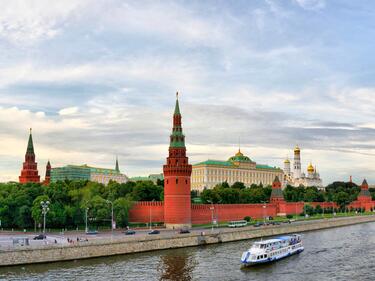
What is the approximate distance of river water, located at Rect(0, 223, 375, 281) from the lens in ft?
170

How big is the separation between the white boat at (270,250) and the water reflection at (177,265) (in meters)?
6.33

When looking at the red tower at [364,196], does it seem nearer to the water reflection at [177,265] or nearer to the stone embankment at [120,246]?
the stone embankment at [120,246]

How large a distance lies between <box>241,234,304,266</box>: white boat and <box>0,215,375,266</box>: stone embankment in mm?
13007

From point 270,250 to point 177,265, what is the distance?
41.2 feet

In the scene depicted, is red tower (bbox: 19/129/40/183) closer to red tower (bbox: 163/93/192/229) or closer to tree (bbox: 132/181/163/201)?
tree (bbox: 132/181/163/201)

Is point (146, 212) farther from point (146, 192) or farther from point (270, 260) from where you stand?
point (270, 260)

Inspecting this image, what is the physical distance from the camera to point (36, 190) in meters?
93.6

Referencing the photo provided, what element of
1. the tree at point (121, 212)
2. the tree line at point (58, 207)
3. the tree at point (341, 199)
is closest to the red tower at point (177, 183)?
the tree line at point (58, 207)

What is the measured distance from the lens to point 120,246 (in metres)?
66.2

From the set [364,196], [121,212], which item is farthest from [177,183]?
[364,196]

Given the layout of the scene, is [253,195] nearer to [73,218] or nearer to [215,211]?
[215,211]

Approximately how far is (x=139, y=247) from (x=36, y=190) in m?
32.9

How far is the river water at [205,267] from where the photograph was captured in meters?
51.8

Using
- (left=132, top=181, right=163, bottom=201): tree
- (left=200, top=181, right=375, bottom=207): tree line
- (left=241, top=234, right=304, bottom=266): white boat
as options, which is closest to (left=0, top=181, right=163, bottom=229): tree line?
(left=132, top=181, right=163, bottom=201): tree
